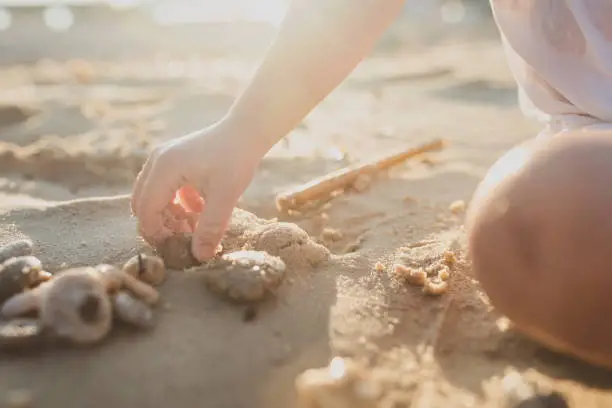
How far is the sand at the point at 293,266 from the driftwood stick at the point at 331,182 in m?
0.03

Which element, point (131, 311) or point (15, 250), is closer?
point (131, 311)

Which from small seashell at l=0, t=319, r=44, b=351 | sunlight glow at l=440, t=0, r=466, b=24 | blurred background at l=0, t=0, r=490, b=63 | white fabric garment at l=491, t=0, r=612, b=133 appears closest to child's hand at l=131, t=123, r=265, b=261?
small seashell at l=0, t=319, r=44, b=351

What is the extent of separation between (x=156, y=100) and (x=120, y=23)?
99.6 inches

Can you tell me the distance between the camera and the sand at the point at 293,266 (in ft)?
2.77

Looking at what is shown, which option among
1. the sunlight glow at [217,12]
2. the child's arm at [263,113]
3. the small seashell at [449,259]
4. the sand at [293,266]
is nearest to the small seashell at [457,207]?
the sand at [293,266]

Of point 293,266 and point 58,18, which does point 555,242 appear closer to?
point 293,266

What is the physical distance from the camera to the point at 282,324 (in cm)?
96

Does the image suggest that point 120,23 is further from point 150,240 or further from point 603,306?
point 603,306

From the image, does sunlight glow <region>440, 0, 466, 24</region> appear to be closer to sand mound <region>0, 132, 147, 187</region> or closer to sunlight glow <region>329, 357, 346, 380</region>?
sand mound <region>0, 132, 147, 187</region>

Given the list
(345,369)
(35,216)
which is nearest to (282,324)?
(345,369)

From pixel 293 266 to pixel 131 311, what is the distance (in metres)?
0.31

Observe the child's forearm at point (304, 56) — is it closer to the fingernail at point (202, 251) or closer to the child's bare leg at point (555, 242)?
the fingernail at point (202, 251)

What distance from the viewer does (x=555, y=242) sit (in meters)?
0.85

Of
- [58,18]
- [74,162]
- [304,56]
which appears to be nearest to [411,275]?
[304,56]
